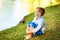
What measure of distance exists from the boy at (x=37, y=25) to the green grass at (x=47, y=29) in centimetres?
4

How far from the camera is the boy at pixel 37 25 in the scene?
56.5 inches

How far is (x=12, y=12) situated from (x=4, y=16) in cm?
8

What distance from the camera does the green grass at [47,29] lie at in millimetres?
1423

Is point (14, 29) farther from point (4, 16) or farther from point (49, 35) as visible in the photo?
point (49, 35)

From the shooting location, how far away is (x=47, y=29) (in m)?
1.45

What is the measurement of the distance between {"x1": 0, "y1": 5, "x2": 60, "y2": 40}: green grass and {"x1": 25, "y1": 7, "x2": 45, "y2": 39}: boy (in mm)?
35

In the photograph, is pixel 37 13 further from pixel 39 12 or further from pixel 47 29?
pixel 47 29

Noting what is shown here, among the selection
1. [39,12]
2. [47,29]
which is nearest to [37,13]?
[39,12]

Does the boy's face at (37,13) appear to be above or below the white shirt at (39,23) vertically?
above

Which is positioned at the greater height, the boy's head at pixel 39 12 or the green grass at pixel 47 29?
the boy's head at pixel 39 12

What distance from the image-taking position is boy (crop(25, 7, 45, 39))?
1435 millimetres

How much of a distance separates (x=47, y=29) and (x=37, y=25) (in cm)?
10

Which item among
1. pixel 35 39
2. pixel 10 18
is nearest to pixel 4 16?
pixel 10 18

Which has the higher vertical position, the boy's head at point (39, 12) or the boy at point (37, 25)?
the boy's head at point (39, 12)
